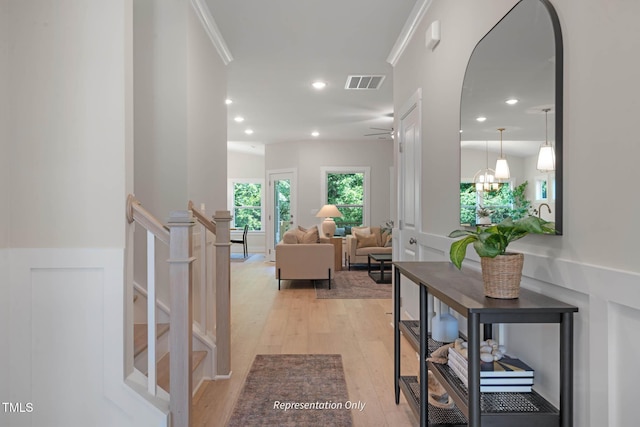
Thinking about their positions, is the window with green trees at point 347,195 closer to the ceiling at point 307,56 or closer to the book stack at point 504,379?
the ceiling at point 307,56

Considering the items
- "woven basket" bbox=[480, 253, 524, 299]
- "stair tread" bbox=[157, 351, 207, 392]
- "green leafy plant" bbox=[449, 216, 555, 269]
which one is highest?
"green leafy plant" bbox=[449, 216, 555, 269]

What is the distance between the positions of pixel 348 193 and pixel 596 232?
25.1ft

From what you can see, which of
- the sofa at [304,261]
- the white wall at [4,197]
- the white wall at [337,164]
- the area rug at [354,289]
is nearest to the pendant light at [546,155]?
the white wall at [4,197]

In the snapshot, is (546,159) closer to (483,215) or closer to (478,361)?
(483,215)

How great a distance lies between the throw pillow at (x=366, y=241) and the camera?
7.61 metres

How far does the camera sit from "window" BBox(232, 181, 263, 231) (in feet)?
35.4

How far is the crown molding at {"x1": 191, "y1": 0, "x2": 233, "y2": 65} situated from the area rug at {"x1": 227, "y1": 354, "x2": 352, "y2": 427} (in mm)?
2612

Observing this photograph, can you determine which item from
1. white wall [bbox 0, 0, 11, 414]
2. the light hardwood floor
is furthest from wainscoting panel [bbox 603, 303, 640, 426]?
white wall [bbox 0, 0, 11, 414]

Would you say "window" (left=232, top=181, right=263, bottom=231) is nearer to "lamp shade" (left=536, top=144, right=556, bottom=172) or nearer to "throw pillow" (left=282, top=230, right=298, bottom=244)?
"throw pillow" (left=282, top=230, right=298, bottom=244)

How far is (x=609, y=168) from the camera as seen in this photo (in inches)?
44.4

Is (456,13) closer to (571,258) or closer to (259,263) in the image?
(571,258)

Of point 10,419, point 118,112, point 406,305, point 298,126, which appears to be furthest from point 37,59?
point 298,126

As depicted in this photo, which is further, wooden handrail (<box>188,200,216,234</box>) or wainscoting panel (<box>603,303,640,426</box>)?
wooden handrail (<box>188,200,216,234</box>)

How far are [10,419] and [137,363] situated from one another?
22.8 inches
